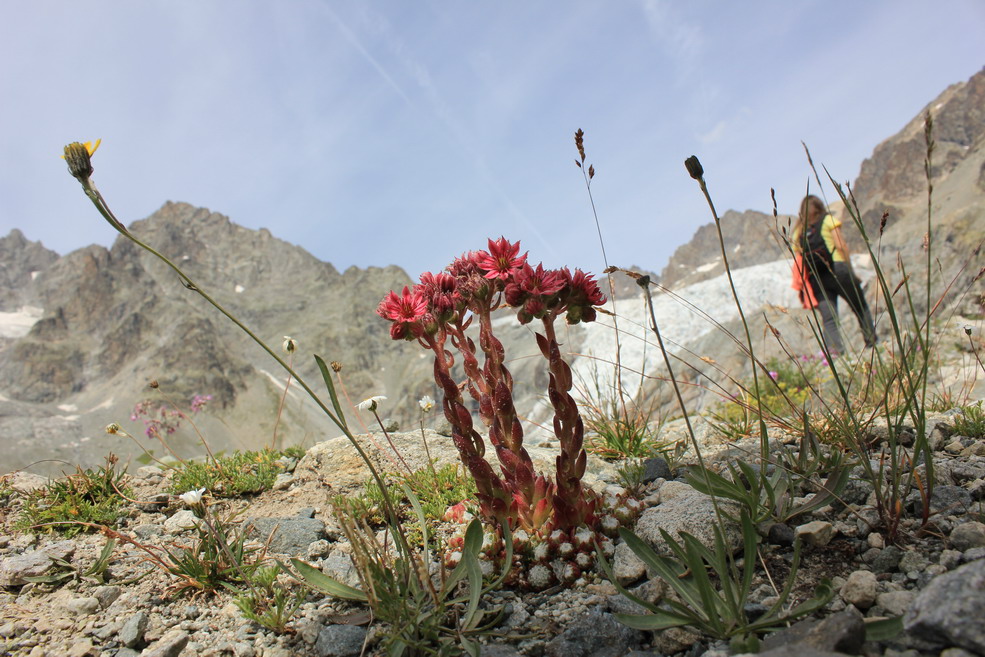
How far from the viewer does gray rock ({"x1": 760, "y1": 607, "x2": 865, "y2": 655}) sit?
1.40 m

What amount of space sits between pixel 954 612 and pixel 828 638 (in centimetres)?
30

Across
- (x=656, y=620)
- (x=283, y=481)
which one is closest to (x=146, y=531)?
(x=283, y=481)

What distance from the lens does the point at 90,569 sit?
9.24 ft

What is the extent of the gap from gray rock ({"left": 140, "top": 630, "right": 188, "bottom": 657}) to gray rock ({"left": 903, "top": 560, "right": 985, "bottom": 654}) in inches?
103

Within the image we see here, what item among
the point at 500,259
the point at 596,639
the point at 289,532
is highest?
the point at 500,259

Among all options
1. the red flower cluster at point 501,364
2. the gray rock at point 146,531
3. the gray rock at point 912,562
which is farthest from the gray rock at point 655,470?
the gray rock at point 146,531

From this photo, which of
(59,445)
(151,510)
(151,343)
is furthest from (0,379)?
(151,510)

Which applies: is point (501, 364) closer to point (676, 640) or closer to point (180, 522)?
point (676, 640)

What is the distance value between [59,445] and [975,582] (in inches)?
4822

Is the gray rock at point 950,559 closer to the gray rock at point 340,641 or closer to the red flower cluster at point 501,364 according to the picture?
the red flower cluster at point 501,364

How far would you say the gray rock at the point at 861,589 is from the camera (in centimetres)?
175

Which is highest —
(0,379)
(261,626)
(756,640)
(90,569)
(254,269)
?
(254,269)

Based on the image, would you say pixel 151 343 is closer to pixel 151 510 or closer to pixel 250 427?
pixel 250 427

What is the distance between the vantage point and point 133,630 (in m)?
2.35
